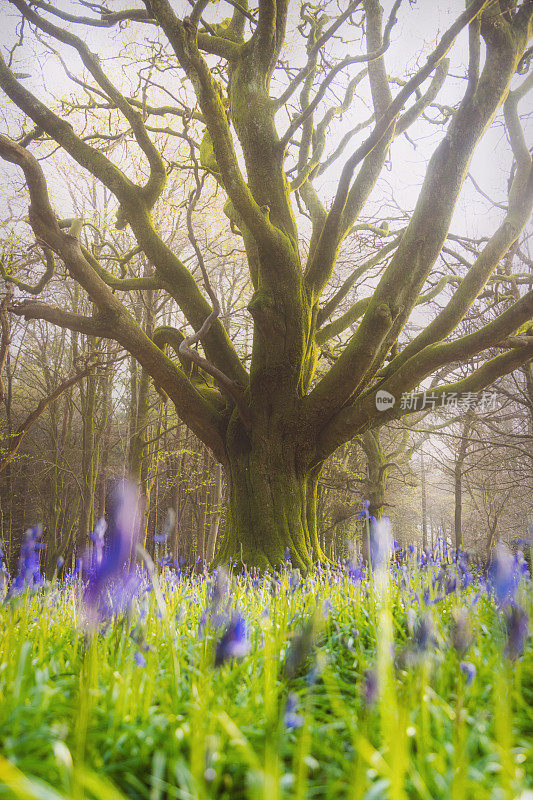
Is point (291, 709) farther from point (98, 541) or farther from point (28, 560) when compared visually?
point (28, 560)

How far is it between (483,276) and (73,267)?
5226mm

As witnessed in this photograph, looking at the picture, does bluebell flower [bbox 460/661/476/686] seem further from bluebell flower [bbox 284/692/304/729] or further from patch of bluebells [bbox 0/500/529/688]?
bluebell flower [bbox 284/692/304/729]

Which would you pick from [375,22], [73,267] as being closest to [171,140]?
[375,22]

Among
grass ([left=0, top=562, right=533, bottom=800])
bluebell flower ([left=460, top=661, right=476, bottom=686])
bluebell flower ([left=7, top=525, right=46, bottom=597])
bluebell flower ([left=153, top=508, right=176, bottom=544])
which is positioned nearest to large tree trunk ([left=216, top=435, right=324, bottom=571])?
bluebell flower ([left=153, top=508, right=176, bottom=544])

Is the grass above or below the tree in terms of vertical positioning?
below

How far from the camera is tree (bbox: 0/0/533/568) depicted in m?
5.11

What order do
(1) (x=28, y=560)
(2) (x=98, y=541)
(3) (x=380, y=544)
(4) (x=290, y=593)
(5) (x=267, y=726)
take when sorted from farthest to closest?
1. (4) (x=290, y=593)
2. (3) (x=380, y=544)
3. (1) (x=28, y=560)
4. (2) (x=98, y=541)
5. (5) (x=267, y=726)

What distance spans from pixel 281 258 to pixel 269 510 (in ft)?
10.7

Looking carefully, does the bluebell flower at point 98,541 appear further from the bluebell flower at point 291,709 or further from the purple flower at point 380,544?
the purple flower at point 380,544

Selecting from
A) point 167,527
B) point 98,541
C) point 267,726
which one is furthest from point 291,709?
point 167,527

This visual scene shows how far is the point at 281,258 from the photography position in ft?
19.2

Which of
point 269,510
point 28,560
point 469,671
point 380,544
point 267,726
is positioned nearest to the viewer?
point 267,726

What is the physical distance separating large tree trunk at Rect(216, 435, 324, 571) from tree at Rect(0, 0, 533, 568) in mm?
21

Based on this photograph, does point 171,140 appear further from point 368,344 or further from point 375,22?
point 368,344
